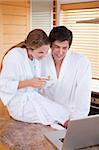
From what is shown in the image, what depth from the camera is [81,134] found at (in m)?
1.31

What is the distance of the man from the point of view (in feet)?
6.58

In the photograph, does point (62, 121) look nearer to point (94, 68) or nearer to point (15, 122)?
point (15, 122)

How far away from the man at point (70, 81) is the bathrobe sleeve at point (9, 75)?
0.31 meters

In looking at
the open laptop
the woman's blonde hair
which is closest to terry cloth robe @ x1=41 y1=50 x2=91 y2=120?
the woman's blonde hair

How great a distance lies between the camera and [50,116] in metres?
1.83

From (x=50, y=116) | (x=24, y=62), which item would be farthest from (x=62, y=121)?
→ (x=24, y=62)

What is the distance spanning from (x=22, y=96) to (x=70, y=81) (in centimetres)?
41

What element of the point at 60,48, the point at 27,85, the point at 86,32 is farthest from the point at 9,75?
the point at 86,32

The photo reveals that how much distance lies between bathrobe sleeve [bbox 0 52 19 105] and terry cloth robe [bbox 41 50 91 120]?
315 mm

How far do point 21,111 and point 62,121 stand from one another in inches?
11.2

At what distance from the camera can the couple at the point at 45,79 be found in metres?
1.76

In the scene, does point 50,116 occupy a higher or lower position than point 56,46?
lower

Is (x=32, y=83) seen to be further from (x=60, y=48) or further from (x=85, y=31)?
Answer: (x=85, y=31)

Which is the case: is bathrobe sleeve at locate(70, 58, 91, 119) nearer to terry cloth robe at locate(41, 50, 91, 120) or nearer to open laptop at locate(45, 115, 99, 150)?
terry cloth robe at locate(41, 50, 91, 120)
